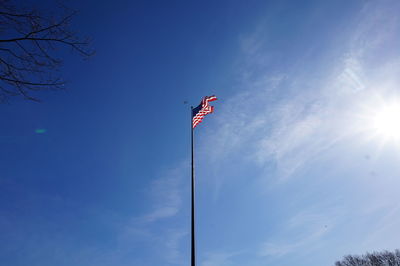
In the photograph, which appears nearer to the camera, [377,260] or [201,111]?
[201,111]

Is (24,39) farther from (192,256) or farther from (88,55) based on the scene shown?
(192,256)

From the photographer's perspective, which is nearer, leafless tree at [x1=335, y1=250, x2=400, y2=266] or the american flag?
the american flag

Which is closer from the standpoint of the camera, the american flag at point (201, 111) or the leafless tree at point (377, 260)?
the american flag at point (201, 111)

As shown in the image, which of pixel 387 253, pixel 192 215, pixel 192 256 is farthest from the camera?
pixel 387 253

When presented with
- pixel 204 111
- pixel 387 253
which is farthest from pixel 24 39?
pixel 387 253

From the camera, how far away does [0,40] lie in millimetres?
5547

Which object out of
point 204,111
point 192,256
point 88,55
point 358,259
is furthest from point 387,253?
point 88,55

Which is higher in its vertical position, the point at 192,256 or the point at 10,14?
the point at 10,14

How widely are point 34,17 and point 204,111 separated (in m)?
12.6

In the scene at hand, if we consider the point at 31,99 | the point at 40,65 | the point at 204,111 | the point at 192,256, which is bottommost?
the point at 192,256

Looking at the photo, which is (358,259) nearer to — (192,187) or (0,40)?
(192,187)

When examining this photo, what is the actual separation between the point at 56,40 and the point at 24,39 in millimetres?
648

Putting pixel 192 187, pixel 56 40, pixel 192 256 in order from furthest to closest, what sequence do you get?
pixel 192 187 → pixel 192 256 → pixel 56 40

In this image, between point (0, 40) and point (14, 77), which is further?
point (14, 77)
